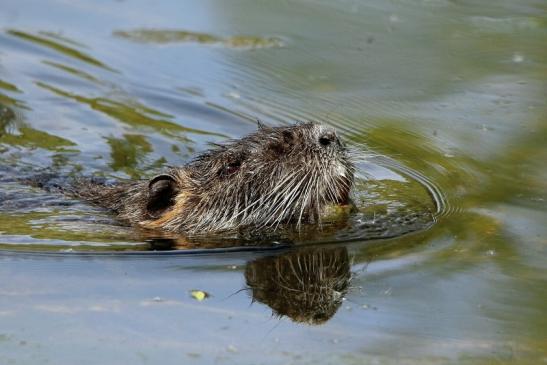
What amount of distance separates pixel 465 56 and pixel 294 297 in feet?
14.0

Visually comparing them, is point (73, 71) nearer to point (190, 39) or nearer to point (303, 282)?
point (190, 39)

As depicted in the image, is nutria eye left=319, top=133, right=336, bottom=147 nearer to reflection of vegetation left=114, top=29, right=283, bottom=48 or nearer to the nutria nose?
the nutria nose

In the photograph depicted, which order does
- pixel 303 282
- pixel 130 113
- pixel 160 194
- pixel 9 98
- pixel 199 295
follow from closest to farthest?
1. pixel 199 295
2. pixel 303 282
3. pixel 160 194
4. pixel 130 113
5. pixel 9 98

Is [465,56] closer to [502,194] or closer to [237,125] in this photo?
[237,125]

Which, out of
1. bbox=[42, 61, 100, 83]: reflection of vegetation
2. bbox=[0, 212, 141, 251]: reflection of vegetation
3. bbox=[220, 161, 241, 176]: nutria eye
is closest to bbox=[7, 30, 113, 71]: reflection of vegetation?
bbox=[42, 61, 100, 83]: reflection of vegetation

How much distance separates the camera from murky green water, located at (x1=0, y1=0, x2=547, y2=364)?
4.27 m

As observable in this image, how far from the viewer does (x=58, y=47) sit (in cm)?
960

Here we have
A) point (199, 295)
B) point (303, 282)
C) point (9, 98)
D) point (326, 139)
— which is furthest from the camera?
point (9, 98)

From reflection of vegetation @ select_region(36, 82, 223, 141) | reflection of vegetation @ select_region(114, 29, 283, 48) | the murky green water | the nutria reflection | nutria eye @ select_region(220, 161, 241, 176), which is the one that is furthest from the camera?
reflection of vegetation @ select_region(114, 29, 283, 48)

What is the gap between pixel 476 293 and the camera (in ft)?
15.3

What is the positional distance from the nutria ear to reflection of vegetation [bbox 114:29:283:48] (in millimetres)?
3311

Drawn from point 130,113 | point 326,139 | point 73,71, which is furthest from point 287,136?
point 73,71

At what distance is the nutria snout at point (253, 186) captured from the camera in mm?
5672

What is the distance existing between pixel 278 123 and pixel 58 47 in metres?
2.71
